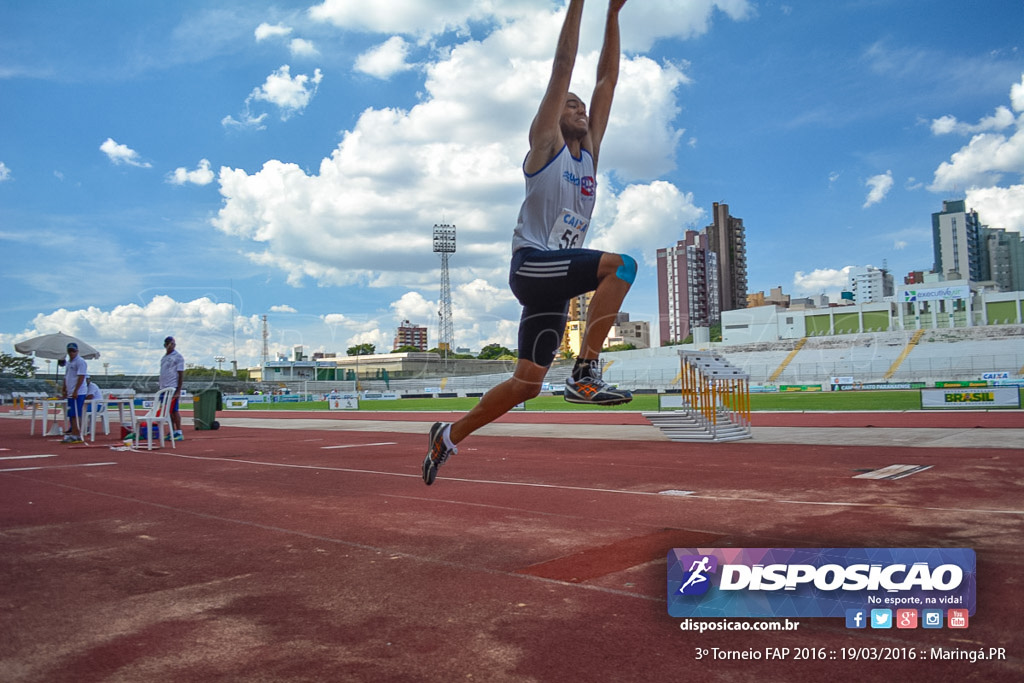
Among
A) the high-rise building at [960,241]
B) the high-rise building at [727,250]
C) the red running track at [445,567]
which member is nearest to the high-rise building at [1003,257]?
the high-rise building at [960,241]

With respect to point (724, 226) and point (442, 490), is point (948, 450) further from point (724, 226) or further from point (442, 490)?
point (724, 226)

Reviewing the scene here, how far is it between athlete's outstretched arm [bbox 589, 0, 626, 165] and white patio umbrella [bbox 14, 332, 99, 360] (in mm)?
16557

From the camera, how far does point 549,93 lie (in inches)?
125

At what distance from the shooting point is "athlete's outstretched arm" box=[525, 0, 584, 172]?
3131 mm

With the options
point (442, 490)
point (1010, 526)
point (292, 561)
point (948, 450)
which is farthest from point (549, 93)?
point (948, 450)

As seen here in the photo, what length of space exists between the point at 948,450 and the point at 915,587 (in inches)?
374

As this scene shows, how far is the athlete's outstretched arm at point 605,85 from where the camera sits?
138 inches

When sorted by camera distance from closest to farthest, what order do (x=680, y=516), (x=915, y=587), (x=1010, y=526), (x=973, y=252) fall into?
(x=915, y=587)
(x=1010, y=526)
(x=680, y=516)
(x=973, y=252)

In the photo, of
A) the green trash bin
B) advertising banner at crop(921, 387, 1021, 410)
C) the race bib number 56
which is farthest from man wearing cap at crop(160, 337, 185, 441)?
advertising banner at crop(921, 387, 1021, 410)

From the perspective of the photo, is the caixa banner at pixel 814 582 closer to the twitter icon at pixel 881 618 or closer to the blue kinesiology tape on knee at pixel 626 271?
the twitter icon at pixel 881 618

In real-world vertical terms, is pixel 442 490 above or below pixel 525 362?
below

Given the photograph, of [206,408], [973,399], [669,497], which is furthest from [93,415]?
[973,399]

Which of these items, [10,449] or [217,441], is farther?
[217,441]

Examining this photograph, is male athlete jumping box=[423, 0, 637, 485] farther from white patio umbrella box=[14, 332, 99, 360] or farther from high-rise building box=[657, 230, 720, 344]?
high-rise building box=[657, 230, 720, 344]
